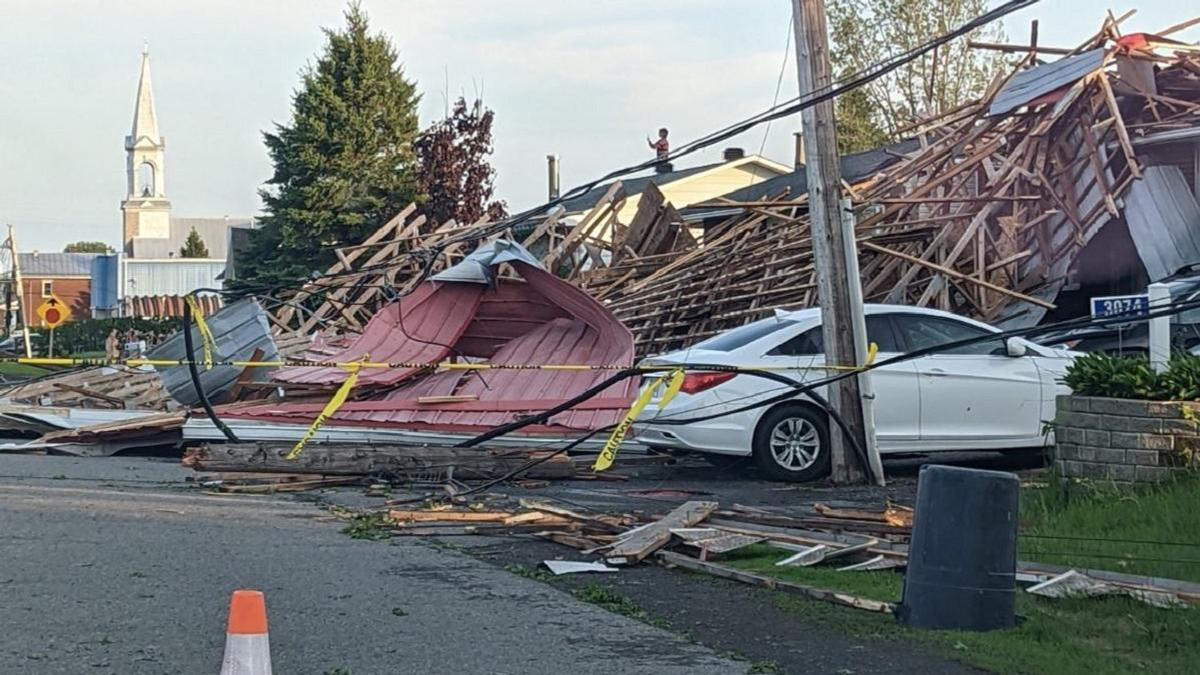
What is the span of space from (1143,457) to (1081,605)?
2723 millimetres

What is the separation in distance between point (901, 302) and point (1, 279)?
64081mm

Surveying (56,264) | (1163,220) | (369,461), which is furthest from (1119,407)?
(56,264)

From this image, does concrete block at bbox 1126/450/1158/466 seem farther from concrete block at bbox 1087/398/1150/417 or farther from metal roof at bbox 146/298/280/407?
metal roof at bbox 146/298/280/407

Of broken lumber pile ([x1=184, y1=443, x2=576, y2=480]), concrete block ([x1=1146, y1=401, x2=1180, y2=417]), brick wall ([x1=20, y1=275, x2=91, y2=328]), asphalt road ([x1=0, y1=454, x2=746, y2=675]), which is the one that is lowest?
asphalt road ([x1=0, y1=454, x2=746, y2=675])

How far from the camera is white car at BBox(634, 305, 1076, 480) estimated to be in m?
13.6

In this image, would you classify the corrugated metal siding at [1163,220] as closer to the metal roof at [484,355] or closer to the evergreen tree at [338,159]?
the metal roof at [484,355]

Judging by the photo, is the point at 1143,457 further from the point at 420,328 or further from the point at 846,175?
the point at 846,175

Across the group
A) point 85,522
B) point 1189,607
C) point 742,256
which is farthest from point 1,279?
point 1189,607

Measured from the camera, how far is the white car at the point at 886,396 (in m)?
13.6

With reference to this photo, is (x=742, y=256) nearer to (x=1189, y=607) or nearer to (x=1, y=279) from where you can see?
(x=1189, y=607)

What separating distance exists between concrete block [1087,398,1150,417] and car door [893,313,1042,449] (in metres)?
3.50

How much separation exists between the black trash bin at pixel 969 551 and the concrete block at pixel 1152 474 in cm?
317

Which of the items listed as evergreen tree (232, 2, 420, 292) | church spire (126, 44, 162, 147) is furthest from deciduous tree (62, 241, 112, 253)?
evergreen tree (232, 2, 420, 292)

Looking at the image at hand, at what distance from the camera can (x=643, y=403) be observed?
1369cm
